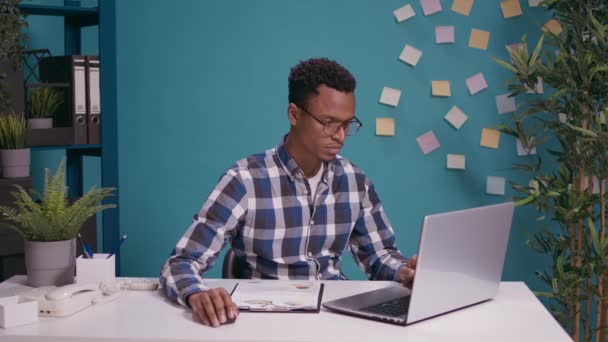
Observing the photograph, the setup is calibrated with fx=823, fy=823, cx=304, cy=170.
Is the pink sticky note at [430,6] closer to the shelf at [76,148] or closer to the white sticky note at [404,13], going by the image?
the white sticky note at [404,13]

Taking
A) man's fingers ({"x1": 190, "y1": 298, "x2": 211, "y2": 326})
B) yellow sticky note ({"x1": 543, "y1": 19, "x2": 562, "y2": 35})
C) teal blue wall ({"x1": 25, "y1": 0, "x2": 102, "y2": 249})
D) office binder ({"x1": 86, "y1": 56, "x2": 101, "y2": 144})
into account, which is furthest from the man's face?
teal blue wall ({"x1": 25, "y1": 0, "x2": 102, "y2": 249})

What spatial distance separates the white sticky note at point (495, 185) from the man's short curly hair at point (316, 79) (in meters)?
1.45

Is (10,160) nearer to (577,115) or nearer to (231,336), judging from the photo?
(231,336)

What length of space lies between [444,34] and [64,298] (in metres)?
2.27

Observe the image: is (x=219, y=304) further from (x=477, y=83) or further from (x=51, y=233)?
(x=477, y=83)

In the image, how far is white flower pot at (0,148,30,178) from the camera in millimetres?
3029

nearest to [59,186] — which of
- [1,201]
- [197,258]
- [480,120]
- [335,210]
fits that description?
[197,258]

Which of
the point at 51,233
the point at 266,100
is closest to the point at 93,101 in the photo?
the point at 266,100

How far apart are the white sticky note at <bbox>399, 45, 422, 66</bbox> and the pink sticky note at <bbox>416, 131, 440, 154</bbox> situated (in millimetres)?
319

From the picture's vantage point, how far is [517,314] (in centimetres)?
192

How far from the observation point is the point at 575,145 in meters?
3.16

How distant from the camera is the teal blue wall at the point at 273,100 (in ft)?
11.8

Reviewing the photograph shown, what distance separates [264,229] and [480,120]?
161 centimetres

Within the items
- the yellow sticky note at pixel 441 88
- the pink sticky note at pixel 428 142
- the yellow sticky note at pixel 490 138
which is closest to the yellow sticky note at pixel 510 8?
the yellow sticky note at pixel 441 88
